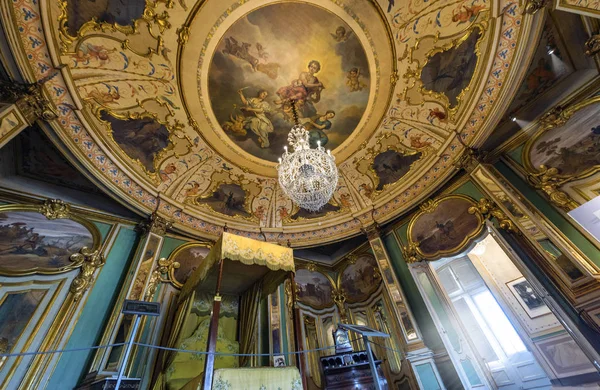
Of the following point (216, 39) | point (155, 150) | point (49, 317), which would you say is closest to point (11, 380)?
point (49, 317)

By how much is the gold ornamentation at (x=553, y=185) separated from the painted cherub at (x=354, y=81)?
4135mm

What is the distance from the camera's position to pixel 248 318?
17.8 ft

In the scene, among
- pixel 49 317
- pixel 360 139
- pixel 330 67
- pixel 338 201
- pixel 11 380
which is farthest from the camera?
pixel 338 201

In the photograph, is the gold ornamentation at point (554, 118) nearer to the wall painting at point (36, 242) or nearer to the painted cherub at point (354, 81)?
the painted cherub at point (354, 81)

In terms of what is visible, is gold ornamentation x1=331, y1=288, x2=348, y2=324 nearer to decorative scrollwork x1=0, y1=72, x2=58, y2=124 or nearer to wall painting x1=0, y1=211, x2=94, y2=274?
wall painting x1=0, y1=211, x2=94, y2=274

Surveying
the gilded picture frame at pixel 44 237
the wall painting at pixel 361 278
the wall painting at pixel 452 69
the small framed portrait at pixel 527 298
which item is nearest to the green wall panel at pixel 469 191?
the wall painting at pixel 452 69

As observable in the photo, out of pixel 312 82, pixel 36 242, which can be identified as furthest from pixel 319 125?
pixel 36 242

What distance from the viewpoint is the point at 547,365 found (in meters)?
5.18

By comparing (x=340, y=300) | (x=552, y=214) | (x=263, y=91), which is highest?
(x=263, y=91)

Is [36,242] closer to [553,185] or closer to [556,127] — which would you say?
[553,185]

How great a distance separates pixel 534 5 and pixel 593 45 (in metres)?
1.13

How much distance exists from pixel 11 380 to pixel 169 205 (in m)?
3.97

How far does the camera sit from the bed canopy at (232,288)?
4508mm

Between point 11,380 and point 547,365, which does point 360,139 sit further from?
point 11,380
